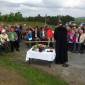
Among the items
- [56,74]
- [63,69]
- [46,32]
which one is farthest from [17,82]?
[46,32]

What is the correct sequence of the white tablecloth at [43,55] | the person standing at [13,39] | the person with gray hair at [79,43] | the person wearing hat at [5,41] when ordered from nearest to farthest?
the white tablecloth at [43,55] < the person wearing hat at [5,41] < the person standing at [13,39] < the person with gray hair at [79,43]

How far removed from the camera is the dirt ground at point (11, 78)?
532cm

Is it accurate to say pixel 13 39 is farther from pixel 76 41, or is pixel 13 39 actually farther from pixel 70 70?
pixel 70 70

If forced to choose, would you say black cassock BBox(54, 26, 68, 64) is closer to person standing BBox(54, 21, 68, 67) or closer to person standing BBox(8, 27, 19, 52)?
person standing BBox(54, 21, 68, 67)

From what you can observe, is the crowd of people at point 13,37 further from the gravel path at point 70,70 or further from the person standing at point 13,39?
the gravel path at point 70,70

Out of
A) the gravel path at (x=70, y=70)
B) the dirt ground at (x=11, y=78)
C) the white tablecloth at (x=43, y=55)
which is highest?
the white tablecloth at (x=43, y=55)

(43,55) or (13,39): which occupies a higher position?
(13,39)

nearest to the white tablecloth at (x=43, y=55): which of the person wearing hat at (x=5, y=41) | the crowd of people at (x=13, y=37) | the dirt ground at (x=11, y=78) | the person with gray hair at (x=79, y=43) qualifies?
the dirt ground at (x=11, y=78)

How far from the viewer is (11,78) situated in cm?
568

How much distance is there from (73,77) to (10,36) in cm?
595

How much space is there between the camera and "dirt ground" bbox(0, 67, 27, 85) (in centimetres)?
532

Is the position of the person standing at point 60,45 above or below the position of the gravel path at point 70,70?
A: above

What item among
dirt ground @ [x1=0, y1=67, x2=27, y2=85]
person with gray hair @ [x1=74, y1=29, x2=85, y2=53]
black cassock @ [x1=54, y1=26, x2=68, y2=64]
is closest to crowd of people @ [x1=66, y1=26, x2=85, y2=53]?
person with gray hair @ [x1=74, y1=29, x2=85, y2=53]

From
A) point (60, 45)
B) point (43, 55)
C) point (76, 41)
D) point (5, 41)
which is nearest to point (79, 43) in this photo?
point (76, 41)
